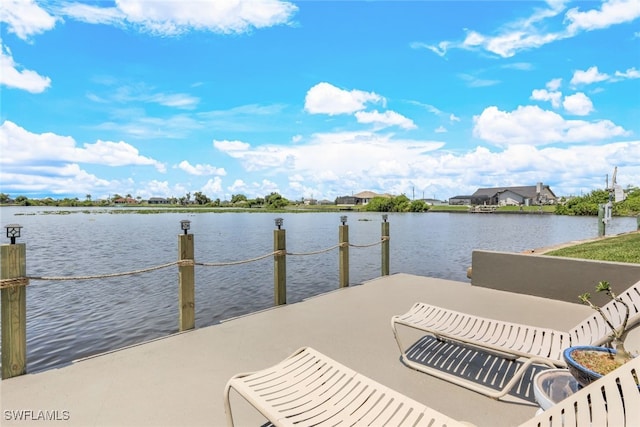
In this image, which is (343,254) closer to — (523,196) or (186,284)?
(186,284)

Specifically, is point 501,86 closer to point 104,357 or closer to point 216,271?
point 216,271

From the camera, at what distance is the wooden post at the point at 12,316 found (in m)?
2.65

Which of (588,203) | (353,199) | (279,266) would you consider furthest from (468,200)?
(279,266)

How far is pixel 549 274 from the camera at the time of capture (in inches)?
197

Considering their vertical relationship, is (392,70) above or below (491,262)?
above

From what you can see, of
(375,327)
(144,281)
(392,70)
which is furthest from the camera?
(392,70)

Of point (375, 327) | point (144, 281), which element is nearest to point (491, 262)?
point (375, 327)

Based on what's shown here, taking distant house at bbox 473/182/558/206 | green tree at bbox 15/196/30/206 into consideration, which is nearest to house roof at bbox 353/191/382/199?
distant house at bbox 473/182/558/206

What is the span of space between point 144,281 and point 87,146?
145 feet

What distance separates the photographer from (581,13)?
29.7 feet

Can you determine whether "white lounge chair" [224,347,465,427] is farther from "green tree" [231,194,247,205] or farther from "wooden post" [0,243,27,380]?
"green tree" [231,194,247,205]

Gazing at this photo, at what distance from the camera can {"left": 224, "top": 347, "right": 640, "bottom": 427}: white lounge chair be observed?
1.13m

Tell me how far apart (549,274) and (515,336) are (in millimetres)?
3012

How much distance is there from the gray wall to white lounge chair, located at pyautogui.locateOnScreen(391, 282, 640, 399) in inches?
84.5
